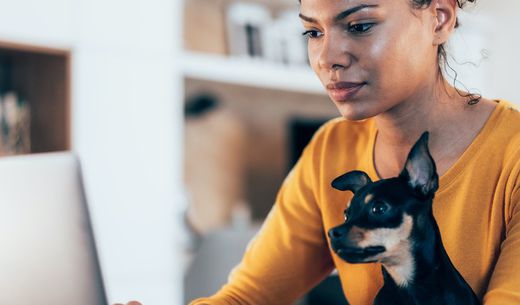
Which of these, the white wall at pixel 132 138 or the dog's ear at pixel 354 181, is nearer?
the dog's ear at pixel 354 181

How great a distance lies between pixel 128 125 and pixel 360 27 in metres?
1.65

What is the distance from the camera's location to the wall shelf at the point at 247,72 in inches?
95.2

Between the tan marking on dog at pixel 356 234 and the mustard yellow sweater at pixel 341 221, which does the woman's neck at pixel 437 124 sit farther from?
the tan marking on dog at pixel 356 234

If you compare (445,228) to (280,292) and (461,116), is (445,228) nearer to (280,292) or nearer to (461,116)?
(461,116)

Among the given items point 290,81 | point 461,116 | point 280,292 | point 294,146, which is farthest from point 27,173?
point 294,146

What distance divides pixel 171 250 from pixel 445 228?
1.71m

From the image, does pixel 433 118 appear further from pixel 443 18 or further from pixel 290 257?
pixel 290 257

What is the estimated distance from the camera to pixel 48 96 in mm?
2086

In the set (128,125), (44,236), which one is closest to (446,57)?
(44,236)

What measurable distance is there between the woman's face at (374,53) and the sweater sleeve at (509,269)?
0.15m

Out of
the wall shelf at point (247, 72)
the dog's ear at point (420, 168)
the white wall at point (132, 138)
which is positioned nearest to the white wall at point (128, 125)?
the white wall at point (132, 138)

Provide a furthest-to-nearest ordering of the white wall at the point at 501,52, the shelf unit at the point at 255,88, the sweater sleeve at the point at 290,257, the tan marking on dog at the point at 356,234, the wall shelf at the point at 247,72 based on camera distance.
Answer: the shelf unit at the point at 255,88
the wall shelf at the point at 247,72
the white wall at the point at 501,52
the sweater sleeve at the point at 290,257
the tan marking on dog at the point at 356,234

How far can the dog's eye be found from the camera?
1.89ft

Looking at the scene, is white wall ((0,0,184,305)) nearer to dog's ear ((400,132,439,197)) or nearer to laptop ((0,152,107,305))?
laptop ((0,152,107,305))
